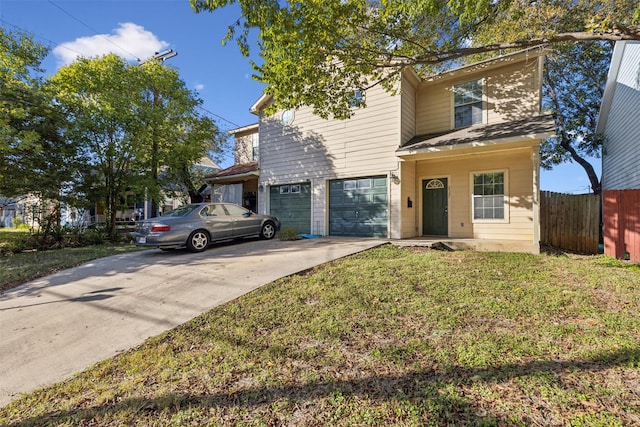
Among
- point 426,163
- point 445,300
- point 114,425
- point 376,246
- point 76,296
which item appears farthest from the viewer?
point 426,163

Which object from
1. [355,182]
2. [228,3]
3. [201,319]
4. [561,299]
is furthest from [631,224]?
[228,3]

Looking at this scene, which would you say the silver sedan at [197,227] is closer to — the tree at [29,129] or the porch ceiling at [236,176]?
the porch ceiling at [236,176]

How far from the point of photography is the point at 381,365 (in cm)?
267


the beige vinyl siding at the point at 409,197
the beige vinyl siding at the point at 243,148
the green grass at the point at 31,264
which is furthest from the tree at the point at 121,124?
the beige vinyl siding at the point at 409,197

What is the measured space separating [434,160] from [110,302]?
9.29 m

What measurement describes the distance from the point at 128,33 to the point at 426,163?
1285cm

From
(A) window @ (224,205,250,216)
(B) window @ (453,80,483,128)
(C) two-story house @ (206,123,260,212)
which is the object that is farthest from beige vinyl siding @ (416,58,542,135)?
(C) two-story house @ (206,123,260,212)

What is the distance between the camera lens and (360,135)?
10016mm

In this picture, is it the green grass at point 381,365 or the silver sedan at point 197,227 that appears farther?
the silver sedan at point 197,227

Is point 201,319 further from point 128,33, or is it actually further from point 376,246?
point 128,33

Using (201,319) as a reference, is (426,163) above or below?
above

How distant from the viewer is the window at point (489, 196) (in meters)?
8.77

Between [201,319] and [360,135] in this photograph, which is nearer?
[201,319]

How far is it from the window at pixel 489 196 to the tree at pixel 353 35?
3.88 m
